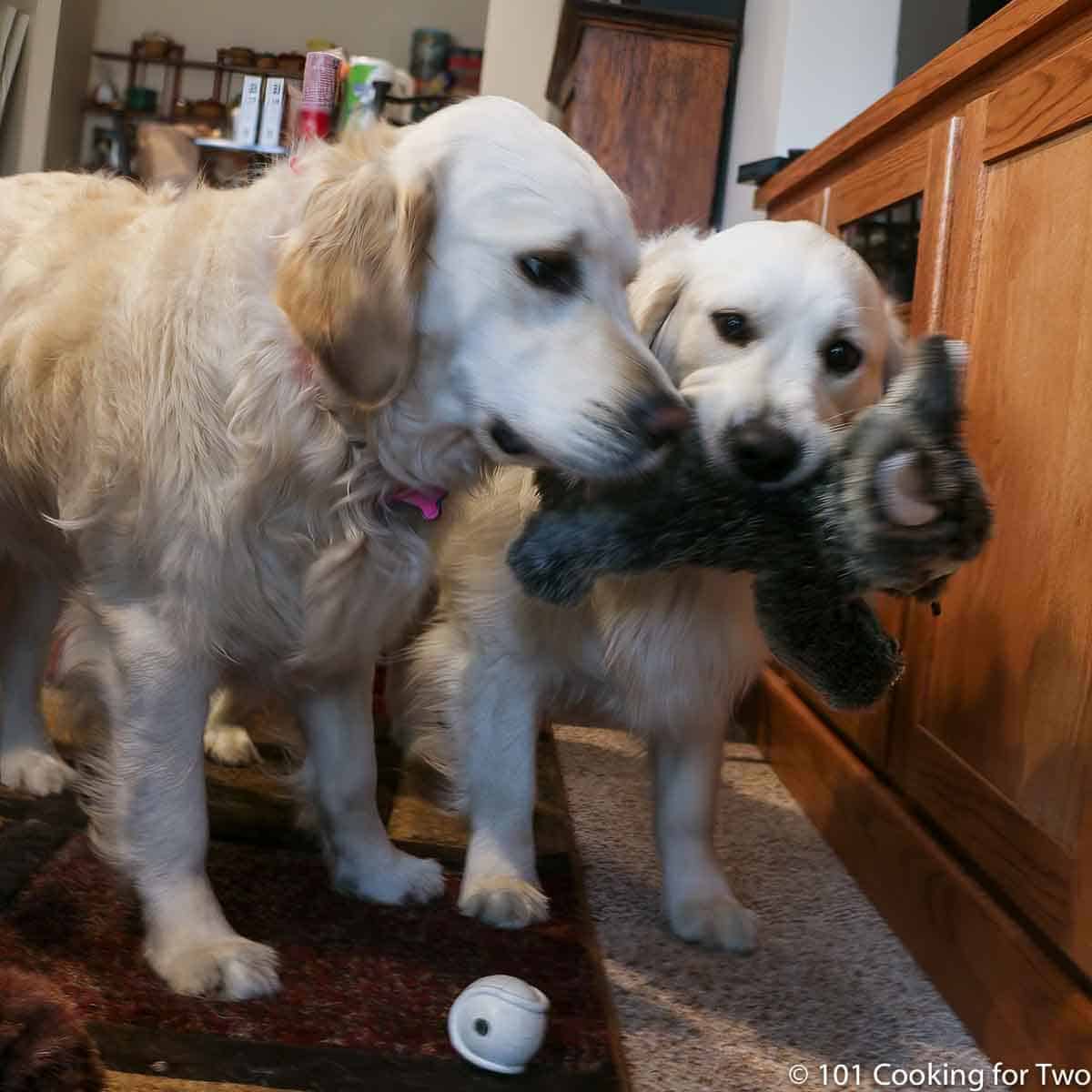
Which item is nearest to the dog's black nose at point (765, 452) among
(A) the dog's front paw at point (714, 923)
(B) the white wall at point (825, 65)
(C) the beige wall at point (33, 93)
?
(A) the dog's front paw at point (714, 923)

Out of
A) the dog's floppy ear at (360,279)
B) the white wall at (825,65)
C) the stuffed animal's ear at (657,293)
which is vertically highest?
the white wall at (825,65)

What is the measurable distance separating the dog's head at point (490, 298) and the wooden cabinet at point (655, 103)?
2016 mm

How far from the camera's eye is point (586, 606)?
4.98 ft

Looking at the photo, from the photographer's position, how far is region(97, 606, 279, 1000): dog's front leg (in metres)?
1.24

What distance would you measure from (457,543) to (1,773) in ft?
2.45

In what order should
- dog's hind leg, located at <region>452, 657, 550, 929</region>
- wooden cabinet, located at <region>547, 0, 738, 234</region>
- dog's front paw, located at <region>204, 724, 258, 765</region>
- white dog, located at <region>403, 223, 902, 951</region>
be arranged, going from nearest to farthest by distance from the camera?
white dog, located at <region>403, 223, 902, 951</region>
dog's hind leg, located at <region>452, 657, 550, 929</region>
dog's front paw, located at <region>204, 724, 258, 765</region>
wooden cabinet, located at <region>547, 0, 738, 234</region>

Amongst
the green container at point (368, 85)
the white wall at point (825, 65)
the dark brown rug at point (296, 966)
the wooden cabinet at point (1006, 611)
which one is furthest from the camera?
the green container at point (368, 85)

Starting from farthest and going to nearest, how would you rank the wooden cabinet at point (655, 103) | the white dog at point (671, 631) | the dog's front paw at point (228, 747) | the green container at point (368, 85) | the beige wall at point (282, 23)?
the beige wall at point (282, 23) → the green container at point (368, 85) → the wooden cabinet at point (655, 103) → the dog's front paw at point (228, 747) → the white dog at point (671, 631)

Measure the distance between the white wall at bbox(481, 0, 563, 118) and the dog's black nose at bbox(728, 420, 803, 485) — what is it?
3.99 metres

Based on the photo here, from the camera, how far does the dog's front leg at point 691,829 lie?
58.6 inches

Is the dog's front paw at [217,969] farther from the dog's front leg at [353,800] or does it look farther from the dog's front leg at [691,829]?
the dog's front leg at [691,829]

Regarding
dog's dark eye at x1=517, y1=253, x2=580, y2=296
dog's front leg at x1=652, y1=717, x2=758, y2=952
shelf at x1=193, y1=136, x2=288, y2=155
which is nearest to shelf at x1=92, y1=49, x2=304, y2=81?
shelf at x1=193, y1=136, x2=288, y2=155

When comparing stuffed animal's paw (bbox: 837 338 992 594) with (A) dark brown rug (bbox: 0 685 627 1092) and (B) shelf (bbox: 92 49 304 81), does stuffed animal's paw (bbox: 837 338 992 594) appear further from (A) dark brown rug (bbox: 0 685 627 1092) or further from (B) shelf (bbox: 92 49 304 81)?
(B) shelf (bbox: 92 49 304 81)

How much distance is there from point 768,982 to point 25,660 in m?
1.15
